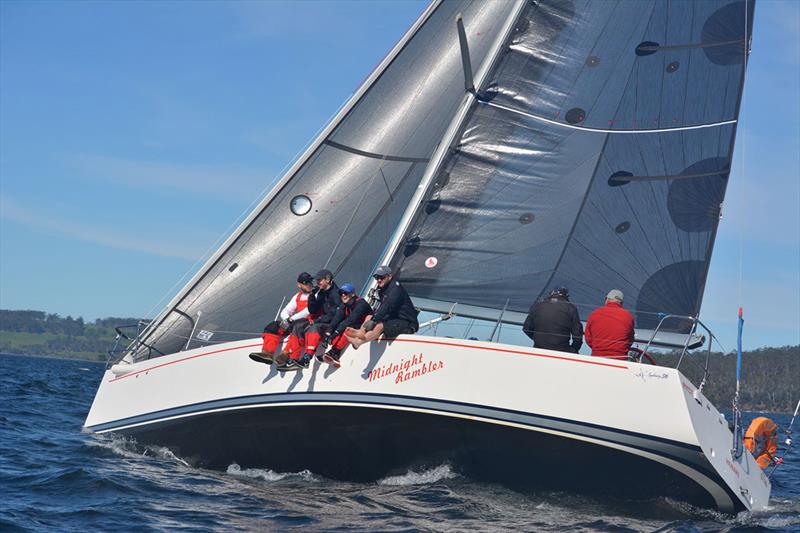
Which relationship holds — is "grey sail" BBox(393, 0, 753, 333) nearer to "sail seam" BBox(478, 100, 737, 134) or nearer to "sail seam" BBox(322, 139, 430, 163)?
"sail seam" BBox(478, 100, 737, 134)

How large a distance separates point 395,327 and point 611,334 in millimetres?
1765

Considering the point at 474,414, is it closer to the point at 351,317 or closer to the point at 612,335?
the point at 612,335

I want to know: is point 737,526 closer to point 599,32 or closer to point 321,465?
point 321,465

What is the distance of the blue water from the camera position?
277 inches

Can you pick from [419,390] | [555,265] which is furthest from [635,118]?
[419,390]

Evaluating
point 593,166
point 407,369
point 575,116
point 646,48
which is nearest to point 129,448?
point 407,369

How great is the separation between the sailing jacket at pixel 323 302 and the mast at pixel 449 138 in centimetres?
59

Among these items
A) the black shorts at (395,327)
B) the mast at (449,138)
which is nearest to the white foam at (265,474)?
the black shorts at (395,327)

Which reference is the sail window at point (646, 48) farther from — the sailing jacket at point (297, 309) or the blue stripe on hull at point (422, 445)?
the blue stripe on hull at point (422, 445)

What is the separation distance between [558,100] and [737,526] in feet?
15.8

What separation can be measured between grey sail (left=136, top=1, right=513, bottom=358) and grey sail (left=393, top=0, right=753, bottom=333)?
1.13 m

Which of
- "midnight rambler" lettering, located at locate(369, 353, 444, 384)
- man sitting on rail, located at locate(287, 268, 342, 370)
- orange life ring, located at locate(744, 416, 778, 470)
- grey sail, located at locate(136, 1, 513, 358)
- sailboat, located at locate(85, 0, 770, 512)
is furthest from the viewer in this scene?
grey sail, located at locate(136, 1, 513, 358)

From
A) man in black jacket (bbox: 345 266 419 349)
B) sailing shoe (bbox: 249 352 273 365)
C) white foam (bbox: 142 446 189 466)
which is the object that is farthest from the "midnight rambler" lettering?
white foam (bbox: 142 446 189 466)

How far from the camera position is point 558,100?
1060cm
